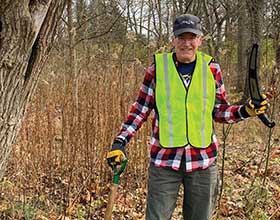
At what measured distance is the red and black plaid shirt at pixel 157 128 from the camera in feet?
8.42

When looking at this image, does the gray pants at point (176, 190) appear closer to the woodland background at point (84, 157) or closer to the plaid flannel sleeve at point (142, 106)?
the plaid flannel sleeve at point (142, 106)

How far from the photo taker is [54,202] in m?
4.20

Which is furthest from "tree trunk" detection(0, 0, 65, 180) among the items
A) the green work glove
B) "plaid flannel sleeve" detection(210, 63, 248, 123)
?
the green work glove

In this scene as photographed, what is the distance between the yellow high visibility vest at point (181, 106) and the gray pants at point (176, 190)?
168 mm

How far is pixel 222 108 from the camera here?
2.70 meters

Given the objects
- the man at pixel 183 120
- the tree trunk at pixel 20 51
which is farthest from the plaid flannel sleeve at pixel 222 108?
the tree trunk at pixel 20 51

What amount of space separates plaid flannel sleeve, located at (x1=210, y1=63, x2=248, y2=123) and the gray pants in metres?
0.30

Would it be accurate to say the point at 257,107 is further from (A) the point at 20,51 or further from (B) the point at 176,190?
(A) the point at 20,51

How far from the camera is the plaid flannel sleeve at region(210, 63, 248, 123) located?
2.63m

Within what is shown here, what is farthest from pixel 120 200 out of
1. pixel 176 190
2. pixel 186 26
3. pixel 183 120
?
pixel 186 26

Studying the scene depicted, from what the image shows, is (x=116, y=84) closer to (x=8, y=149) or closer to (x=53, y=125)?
(x=53, y=125)

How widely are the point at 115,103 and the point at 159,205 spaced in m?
2.00

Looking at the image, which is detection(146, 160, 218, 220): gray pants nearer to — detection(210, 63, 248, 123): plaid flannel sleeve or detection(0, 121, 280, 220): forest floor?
detection(210, 63, 248, 123): plaid flannel sleeve

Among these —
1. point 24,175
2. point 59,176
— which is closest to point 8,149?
point 24,175
